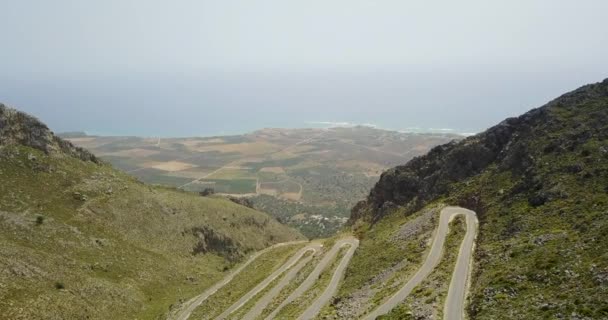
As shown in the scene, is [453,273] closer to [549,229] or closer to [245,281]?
[549,229]

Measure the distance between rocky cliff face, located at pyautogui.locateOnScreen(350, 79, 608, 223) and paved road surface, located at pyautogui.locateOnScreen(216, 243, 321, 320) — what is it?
1424 cm

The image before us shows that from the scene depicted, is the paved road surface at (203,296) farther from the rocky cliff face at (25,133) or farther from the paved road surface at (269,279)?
the rocky cliff face at (25,133)

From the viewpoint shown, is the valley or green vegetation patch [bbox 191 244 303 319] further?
green vegetation patch [bbox 191 244 303 319]

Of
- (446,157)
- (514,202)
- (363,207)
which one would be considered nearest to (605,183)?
(514,202)

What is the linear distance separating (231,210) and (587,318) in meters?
90.2

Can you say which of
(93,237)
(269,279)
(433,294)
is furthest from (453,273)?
(93,237)

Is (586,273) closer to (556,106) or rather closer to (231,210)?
(556,106)

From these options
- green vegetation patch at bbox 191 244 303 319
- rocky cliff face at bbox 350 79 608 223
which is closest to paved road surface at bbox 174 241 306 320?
green vegetation patch at bbox 191 244 303 319

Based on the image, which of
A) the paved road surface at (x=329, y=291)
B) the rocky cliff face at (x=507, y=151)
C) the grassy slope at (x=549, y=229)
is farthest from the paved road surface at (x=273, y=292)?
the grassy slope at (x=549, y=229)

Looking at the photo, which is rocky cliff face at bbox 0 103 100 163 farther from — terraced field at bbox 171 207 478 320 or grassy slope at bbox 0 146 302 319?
terraced field at bbox 171 207 478 320

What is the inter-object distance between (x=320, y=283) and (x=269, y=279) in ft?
44.3

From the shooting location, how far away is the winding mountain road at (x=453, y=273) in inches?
1595

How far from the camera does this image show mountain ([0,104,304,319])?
57.6 m

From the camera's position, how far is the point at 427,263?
2115 inches
